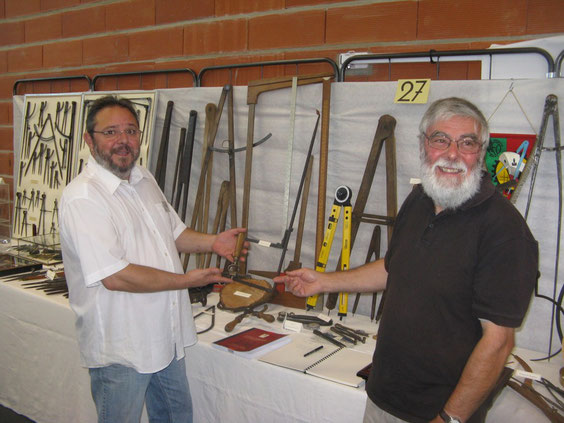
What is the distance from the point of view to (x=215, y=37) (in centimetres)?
314

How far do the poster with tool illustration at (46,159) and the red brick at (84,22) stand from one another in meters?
0.59

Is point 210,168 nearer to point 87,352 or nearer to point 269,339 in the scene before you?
point 269,339

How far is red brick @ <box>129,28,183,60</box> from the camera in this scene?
3375mm

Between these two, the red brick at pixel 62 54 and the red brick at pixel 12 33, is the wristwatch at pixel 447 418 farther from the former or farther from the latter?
the red brick at pixel 12 33

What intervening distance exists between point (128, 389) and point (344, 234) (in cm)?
120

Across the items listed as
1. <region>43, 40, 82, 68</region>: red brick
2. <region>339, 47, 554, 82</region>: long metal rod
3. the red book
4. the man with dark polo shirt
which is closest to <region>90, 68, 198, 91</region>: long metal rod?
<region>43, 40, 82, 68</region>: red brick

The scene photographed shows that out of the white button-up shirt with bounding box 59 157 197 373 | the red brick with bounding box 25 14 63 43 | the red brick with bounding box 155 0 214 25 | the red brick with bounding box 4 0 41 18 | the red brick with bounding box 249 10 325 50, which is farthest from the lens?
the red brick with bounding box 4 0 41 18

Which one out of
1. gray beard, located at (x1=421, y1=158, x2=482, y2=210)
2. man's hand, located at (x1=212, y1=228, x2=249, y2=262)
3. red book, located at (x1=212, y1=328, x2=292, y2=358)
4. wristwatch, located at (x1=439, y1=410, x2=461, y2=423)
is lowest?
red book, located at (x1=212, y1=328, x2=292, y2=358)

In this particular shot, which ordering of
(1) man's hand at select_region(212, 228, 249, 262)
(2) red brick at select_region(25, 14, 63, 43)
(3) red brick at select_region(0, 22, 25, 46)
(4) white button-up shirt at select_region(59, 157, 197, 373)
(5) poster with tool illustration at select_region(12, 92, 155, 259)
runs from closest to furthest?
(4) white button-up shirt at select_region(59, 157, 197, 373), (1) man's hand at select_region(212, 228, 249, 262), (5) poster with tool illustration at select_region(12, 92, 155, 259), (2) red brick at select_region(25, 14, 63, 43), (3) red brick at select_region(0, 22, 25, 46)

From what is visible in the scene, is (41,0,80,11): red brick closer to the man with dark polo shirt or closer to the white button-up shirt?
the white button-up shirt

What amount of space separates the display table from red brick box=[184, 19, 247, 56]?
1.58 meters

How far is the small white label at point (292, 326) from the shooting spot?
224cm

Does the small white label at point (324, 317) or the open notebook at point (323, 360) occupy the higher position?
the small white label at point (324, 317)

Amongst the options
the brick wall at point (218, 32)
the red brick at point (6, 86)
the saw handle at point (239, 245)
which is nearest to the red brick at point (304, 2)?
the brick wall at point (218, 32)
